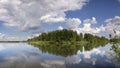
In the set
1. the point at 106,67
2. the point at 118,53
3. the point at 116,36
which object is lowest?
the point at 106,67

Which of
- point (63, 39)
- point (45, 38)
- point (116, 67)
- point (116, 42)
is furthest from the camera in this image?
point (45, 38)

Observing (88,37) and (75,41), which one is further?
(88,37)

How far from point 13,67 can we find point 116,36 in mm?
15221

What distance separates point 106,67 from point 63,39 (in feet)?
372

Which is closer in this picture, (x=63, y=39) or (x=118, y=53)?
(x=118, y=53)

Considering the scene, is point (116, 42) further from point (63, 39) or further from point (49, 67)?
point (63, 39)

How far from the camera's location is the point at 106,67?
3203 centimetres

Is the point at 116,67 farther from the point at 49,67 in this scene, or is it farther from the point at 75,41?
the point at 75,41

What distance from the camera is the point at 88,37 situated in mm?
182875

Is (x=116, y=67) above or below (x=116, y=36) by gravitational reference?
below

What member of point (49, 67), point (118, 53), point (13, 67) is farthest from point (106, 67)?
point (13, 67)

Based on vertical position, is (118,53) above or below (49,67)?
above

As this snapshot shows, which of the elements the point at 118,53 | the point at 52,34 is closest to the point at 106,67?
the point at 118,53

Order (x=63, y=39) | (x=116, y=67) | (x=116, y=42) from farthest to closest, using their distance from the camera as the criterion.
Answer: (x=63, y=39) → (x=116, y=67) → (x=116, y=42)
